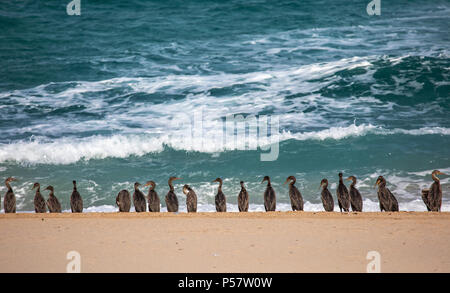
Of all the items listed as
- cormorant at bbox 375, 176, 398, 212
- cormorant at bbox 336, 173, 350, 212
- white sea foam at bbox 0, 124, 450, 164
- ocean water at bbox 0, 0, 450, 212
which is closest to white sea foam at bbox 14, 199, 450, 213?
ocean water at bbox 0, 0, 450, 212

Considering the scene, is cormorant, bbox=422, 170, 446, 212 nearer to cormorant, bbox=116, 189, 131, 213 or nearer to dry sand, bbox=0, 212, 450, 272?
dry sand, bbox=0, 212, 450, 272

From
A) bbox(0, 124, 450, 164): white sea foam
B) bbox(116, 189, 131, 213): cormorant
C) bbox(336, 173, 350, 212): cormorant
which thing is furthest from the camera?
bbox(0, 124, 450, 164): white sea foam

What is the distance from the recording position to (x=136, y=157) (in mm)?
13664

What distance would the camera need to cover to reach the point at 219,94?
55.8 feet

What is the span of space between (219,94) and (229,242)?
10822 millimetres

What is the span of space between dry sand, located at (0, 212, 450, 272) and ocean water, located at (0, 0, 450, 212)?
2369 millimetres

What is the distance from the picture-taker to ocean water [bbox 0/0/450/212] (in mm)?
12188

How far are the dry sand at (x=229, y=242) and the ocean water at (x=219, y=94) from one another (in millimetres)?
2369

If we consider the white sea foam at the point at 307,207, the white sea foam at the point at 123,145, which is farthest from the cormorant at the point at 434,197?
the white sea foam at the point at 123,145

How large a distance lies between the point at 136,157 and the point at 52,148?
2064mm

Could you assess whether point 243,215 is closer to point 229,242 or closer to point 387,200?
point 229,242

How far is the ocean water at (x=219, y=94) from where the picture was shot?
40.0ft

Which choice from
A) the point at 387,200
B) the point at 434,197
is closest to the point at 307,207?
the point at 387,200

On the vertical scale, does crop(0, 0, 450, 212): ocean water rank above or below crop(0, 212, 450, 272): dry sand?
above
